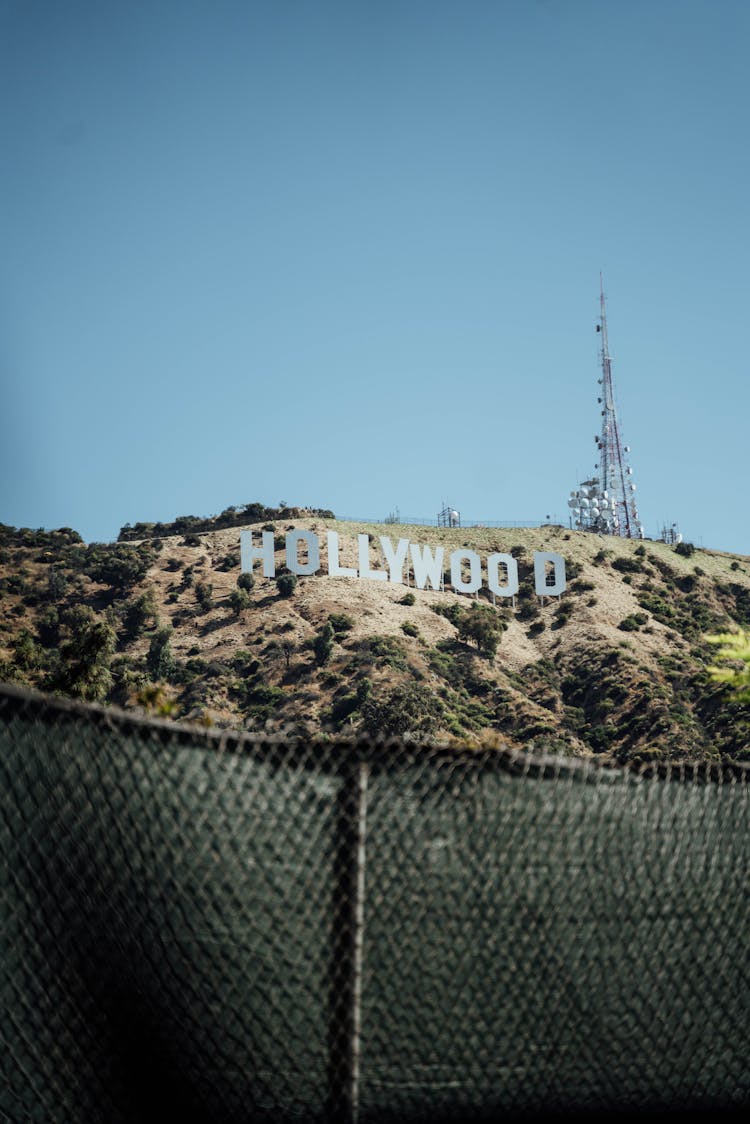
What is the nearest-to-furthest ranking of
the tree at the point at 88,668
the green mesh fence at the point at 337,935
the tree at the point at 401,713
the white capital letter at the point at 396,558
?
the green mesh fence at the point at 337,935, the tree at the point at 88,668, the tree at the point at 401,713, the white capital letter at the point at 396,558

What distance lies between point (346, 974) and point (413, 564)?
73.5 m

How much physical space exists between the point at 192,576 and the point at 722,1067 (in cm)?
7117

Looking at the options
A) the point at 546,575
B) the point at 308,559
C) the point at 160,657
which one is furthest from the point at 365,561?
the point at 160,657

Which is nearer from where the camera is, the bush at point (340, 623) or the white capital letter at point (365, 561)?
the bush at point (340, 623)

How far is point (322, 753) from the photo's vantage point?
4.13 meters

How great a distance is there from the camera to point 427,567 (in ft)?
255

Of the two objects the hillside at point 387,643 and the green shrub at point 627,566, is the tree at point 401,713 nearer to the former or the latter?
the hillside at point 387,643

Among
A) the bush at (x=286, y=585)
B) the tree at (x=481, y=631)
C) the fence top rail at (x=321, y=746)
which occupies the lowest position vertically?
the fence top rail at (x=321, y=746)

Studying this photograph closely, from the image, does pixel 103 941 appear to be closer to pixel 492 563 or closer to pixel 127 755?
pixel 127 755

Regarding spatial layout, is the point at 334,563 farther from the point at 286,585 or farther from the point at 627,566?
the point at 627,566

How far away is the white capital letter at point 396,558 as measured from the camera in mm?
76375

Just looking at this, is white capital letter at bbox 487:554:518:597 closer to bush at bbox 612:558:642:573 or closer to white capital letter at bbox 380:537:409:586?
white capital letter at bbox 380:537:409:586

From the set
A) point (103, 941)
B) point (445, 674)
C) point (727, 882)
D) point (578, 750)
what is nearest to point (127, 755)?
point (103, 941)

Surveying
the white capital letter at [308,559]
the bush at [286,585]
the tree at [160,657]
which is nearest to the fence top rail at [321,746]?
the tree at [160,657]
